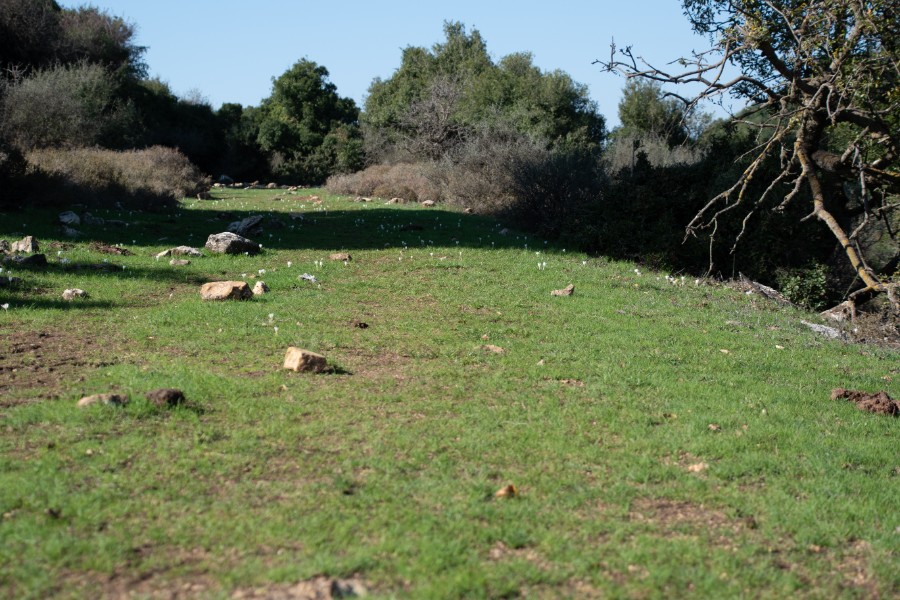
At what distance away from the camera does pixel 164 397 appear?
6215 millimetres

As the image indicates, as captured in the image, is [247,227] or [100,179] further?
[100,179]

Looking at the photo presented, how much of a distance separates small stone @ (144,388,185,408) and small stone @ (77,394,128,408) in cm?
20

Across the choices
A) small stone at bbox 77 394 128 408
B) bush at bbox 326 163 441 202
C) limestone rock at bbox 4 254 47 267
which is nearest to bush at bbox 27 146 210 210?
limestone rock at bbox 4 254 47 267

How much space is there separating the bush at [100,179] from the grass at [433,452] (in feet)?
29.4

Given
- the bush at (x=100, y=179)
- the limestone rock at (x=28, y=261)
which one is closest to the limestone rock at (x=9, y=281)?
the limestone rock at (x=28, y=261)

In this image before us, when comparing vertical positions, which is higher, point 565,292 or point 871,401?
point 565,292

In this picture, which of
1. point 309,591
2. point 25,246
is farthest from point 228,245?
point 309,591

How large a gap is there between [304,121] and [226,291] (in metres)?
43.6

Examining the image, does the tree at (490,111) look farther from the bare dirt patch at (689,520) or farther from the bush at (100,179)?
the bare dirt patch at (689,520)

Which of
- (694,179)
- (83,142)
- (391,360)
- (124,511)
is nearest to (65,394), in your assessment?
(124,511)

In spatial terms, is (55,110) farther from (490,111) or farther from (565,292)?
(565,292)

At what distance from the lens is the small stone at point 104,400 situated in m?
6.08

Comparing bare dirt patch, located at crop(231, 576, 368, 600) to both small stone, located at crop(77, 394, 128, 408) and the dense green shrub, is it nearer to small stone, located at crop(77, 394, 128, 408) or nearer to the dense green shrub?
small stone, located at crop(77, 394, 128, 408)

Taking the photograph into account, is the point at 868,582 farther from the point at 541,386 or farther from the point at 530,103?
the point at 530,103
